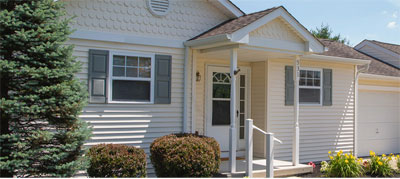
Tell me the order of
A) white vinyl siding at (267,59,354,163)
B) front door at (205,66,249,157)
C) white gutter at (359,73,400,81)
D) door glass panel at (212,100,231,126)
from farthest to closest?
white gutter at (359,73,400,81)
white vinyl siding at (267,59,354,163)
door glass panel at (212,100,231,126)
front door at (205,66,249,157)

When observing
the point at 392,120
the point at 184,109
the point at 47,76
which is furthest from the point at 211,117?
the point at 392,120

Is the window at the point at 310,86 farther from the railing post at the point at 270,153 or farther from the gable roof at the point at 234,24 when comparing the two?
the railing post at the point at 270,153

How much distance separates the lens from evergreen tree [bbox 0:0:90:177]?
5.58 meters

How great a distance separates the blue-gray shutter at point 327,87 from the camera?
11.0 metres

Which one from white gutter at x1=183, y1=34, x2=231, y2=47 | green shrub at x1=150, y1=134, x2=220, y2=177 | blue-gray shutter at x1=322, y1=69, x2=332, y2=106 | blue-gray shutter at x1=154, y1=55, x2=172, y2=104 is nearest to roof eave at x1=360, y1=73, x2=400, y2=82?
blue-gray shutter at x1=322, y1=69, x2=332, y2=106

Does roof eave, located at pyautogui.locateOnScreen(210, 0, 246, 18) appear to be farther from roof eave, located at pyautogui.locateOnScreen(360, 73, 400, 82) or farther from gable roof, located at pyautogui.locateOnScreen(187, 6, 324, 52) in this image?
roof eave, located at pyautogui.locateOnScreen(360, 73, 400, 82)

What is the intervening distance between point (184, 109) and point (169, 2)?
2365 millimetres

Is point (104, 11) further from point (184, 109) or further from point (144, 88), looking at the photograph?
point (184, 109)

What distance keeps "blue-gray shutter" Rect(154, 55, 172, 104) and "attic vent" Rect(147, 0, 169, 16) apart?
950 mm

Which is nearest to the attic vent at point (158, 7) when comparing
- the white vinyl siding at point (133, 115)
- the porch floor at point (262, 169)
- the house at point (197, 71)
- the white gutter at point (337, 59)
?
the house at point (197, 71)

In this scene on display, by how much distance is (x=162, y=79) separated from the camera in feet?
27.6

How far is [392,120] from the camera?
13.4 m

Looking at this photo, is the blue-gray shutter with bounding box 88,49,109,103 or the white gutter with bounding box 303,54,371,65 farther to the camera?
the white gutter with bounding box 303,54,371,65

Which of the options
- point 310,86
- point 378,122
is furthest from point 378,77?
point 310,86
